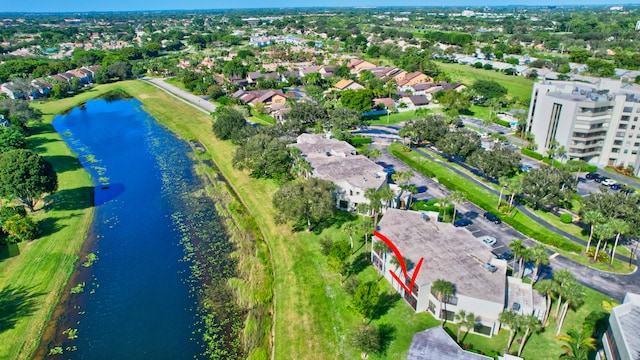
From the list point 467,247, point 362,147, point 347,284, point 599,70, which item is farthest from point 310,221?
point 599,70

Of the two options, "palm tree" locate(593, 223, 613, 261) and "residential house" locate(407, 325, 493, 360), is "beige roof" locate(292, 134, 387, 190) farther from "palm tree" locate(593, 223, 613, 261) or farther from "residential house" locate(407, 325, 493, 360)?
"palm tree" locate(593, 223, 613, 261)

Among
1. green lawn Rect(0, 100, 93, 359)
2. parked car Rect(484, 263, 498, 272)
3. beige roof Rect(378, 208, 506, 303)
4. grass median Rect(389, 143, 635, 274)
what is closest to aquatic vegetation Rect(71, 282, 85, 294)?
green lawn Rect(0, 100, 93, 359)

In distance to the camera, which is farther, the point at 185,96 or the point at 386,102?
the point at 185,96

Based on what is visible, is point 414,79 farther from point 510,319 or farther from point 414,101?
point 510,319

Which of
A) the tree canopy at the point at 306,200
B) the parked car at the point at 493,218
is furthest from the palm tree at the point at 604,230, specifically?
the tree canopy at the point at 306,200

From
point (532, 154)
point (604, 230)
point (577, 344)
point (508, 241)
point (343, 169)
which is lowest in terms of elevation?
point (508, 241)

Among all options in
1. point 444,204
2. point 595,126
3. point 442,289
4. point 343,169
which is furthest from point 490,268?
point 595,126

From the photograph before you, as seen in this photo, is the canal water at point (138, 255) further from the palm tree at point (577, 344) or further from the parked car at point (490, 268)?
the palm tree at point (577, 344)
